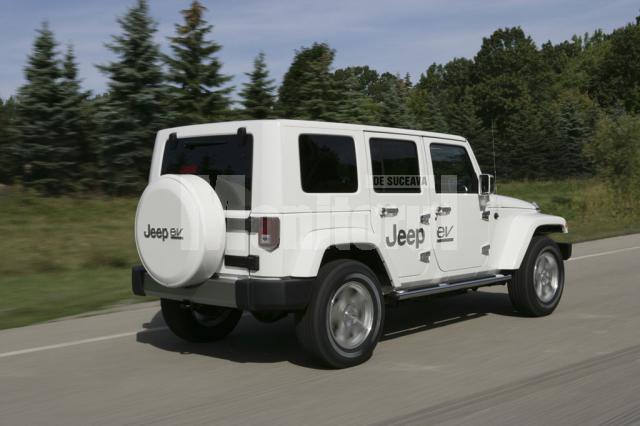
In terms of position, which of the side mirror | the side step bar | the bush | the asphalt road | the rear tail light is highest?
the bush

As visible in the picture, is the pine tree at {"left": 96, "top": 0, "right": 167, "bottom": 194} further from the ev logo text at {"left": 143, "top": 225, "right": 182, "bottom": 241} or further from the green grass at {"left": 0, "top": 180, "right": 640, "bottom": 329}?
the ev logo text at {"left": 143, "top": 225, "right": 182, "bottom": 241}

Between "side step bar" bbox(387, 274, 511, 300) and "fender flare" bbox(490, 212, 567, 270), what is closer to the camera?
"side step bar" bbox(387, 274, 511, 300)

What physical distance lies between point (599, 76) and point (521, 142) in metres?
40.8

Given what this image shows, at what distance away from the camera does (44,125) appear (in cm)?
2175

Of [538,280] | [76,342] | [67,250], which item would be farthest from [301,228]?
[67,250]

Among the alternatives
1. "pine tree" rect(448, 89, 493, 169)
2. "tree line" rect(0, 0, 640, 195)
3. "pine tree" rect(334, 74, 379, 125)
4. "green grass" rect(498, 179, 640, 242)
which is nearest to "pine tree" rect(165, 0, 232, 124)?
"tree line" rect(0, 0, 640, 195)

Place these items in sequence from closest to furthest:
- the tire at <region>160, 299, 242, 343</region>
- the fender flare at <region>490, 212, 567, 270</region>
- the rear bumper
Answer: the rear bumper < the tire at <region>160, 299, 242, 343</region> < the fender flare at <region>490, 212, 567, 270</region>

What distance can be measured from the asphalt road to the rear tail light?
3.37 feet

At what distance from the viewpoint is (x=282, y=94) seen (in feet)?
134

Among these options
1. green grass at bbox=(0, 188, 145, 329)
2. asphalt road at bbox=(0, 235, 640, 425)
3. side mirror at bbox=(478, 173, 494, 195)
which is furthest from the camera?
green grass at bbox=(0, 188, 145, 329)

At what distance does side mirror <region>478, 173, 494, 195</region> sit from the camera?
7574 millimetres

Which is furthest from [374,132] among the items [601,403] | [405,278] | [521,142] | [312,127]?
[521,142]

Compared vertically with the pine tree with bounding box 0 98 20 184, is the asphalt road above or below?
below

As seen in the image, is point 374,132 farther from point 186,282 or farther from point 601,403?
point 601,403
